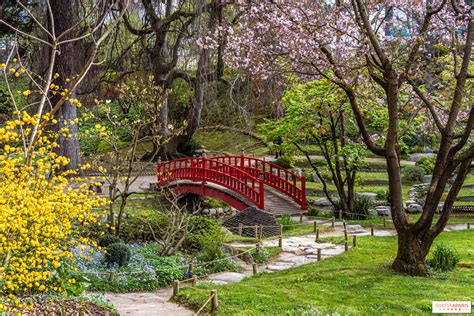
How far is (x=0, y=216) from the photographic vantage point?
5.32m

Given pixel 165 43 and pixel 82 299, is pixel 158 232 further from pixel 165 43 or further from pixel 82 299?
pixel 165 43

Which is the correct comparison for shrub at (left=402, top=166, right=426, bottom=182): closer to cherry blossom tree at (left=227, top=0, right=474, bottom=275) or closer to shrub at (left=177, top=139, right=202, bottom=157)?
shrub at (left=177, top=139, right=202, bottom=157)

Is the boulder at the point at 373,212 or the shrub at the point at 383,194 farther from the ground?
the shrub at the point at 383,194

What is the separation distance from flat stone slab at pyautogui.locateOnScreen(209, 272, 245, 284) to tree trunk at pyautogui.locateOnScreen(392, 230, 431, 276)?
10.2 feet

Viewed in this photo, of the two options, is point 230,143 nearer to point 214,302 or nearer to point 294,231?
point 294,231

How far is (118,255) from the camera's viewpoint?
11.6 meters

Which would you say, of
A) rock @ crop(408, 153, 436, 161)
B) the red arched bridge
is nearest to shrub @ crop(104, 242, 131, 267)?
the red arched bridge

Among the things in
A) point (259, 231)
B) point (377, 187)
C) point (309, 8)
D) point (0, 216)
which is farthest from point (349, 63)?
point (377, 187)

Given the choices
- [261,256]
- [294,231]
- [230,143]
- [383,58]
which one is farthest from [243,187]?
[230,143]

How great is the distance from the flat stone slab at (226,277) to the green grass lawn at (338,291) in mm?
325

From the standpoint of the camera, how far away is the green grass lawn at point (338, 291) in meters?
7.94

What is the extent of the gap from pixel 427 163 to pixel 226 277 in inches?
750

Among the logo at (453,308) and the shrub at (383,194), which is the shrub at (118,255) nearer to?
the logo at (453,308)

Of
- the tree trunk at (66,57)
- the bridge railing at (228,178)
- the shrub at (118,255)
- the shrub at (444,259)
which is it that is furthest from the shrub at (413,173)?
the shrub at (118,255)
